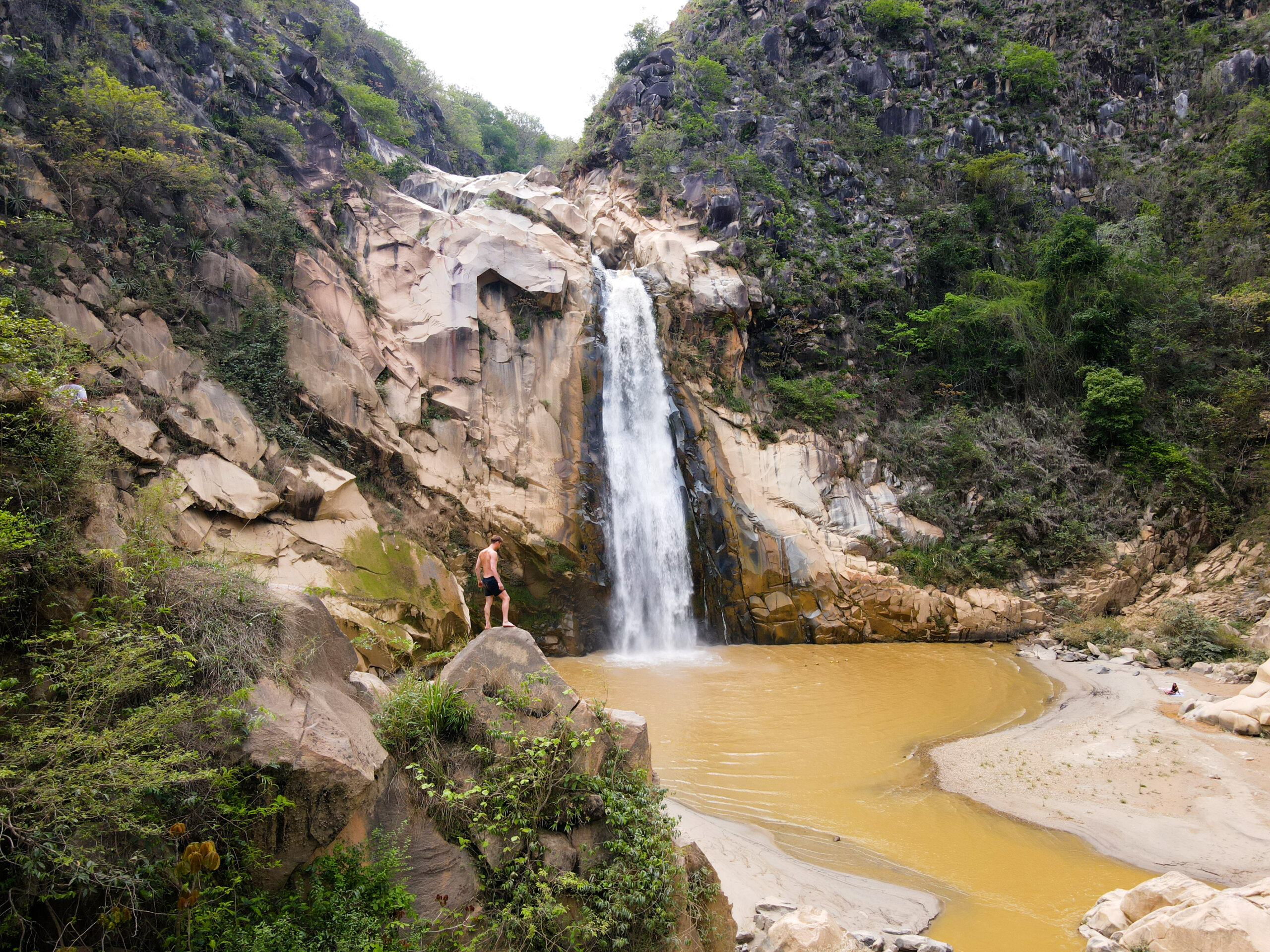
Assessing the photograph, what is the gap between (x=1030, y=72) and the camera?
93.0 feet

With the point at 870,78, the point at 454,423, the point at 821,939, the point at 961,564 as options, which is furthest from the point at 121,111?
the point at 870,78

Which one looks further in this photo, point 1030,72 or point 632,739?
point 1030,72

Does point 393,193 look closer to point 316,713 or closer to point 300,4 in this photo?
point 300,4

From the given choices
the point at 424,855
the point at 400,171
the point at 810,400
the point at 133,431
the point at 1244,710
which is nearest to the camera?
the point at 424,855

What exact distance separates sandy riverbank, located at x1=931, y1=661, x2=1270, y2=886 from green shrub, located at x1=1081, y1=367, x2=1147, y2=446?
10226 mm

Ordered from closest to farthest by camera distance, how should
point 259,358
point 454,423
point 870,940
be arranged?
point 870,940 < point 259,358 < point 454,423

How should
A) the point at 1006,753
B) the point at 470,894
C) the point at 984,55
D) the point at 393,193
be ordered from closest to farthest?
1. the point at 470,894
2. the point at 1006,753
3. the point at 393,193
4. the point at 984,55

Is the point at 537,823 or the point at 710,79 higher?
the point at 710,79

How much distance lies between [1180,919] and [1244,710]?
701 centimetres

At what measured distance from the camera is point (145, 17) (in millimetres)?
16781

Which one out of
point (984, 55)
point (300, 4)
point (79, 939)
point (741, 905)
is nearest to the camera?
point (79, 939)

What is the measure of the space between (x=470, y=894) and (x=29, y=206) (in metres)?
15.7

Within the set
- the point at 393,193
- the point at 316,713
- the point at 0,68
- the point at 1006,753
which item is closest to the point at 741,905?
the point at 316,713

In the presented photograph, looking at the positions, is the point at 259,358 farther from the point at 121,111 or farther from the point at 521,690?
the point at 521,690
